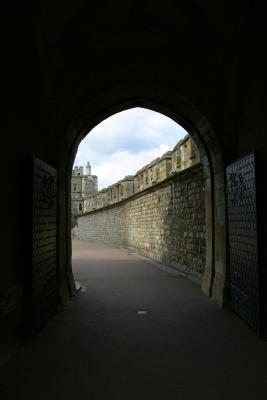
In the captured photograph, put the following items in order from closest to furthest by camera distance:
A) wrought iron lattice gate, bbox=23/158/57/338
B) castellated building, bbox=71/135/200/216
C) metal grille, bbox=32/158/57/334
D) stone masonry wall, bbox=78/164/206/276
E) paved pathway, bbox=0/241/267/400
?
1. paved pathway, bbox=0/241/267/400
2. wrought iron lattice gate, bbox=23/158/57/338
3. metal grille, bbox=32/158/57/334
4. stone masonry wall, bbox=78/164/206/276
5. castellated building, bbox=71/135/200/216

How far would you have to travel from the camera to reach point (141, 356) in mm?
3285

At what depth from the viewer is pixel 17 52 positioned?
3.74 m

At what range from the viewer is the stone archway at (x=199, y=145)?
17.8 feet

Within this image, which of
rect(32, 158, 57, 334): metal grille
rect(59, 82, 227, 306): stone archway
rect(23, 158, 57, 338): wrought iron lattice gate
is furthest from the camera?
rect(59, 82, 227, 306): stone archway

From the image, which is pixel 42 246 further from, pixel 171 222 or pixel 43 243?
pixel 171 222

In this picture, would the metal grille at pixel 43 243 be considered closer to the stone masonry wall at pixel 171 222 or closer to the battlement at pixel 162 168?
the stone masonry wall at pixel 171 222

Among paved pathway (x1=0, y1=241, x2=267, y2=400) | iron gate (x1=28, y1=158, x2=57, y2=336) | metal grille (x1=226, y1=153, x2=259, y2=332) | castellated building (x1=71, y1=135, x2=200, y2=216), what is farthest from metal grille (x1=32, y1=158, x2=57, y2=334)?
castellated building (x1=71, y1=135, x2=200, y2=216)

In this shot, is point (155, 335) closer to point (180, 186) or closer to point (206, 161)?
point (206, 161)

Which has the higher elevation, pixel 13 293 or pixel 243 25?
pixel 243 25

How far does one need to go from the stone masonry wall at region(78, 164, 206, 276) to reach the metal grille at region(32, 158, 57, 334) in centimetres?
378

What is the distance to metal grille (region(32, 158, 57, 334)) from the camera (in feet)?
13.0

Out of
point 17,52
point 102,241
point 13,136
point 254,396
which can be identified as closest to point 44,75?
point 17,52

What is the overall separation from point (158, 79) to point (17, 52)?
2.48 metres

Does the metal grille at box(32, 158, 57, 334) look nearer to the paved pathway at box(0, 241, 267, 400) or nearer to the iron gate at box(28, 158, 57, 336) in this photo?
the iron gate at box(28, 158, 57, 336)
